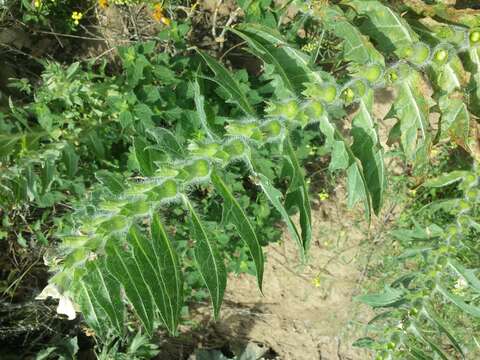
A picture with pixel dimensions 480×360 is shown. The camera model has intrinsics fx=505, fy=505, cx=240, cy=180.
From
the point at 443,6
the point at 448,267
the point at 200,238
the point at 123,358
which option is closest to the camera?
the point at 200,238

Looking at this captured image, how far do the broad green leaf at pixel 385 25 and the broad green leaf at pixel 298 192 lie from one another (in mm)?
873

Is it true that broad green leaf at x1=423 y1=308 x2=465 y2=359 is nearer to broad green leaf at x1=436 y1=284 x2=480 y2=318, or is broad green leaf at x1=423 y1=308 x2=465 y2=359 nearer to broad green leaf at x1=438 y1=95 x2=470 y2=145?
broad green leaf at x1=436 y1=284 x2=480 y2=318

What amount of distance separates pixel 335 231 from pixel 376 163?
2932mm

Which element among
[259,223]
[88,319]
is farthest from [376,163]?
[259,223]

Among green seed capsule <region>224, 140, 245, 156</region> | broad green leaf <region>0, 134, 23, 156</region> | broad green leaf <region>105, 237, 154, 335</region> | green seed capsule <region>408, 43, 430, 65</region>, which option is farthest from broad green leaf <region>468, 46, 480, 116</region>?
broad green leaf <region>0, 134, 23, 156</region>

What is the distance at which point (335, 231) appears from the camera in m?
5.27

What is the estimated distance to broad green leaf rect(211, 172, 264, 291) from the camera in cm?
203

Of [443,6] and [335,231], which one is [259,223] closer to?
[335,231]

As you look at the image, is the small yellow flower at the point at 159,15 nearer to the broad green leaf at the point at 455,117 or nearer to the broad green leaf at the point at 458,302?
the broad green leaf at the point at 455,117

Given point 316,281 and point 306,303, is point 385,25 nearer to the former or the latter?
point 316,281

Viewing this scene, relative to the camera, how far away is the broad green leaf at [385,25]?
2523 mm

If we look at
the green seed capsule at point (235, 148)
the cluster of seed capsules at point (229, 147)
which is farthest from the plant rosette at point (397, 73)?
the green seed capsule at point (235, 148)

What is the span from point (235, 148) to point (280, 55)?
2.59 ft

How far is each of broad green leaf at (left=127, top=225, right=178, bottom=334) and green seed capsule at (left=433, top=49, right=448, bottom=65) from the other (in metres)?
1.63
